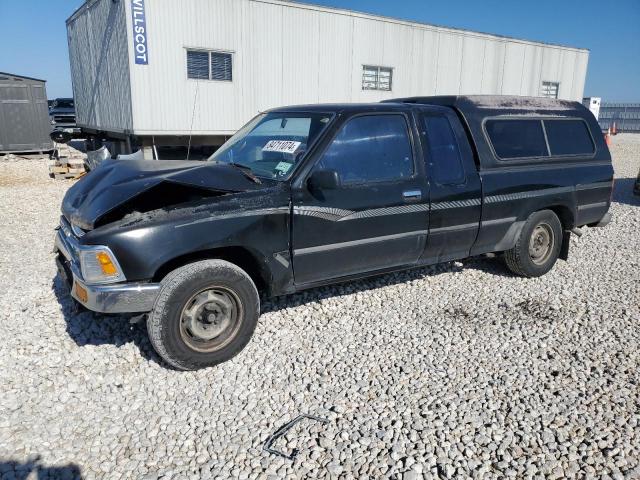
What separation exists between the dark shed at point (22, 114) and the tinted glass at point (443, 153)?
16.2 meters

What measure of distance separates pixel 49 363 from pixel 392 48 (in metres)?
13.4

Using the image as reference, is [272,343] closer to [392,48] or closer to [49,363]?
[49,363]

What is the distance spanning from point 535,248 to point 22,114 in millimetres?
16850

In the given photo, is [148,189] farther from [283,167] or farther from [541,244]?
[541,244]

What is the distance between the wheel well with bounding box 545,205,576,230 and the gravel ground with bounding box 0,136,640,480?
2.63 feet

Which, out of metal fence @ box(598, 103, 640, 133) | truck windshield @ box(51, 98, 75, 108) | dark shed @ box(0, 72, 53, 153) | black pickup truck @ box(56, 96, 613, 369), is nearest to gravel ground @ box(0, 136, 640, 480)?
black pickup truck @ box(56, 96, 613, 369)

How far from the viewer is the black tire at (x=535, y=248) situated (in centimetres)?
521

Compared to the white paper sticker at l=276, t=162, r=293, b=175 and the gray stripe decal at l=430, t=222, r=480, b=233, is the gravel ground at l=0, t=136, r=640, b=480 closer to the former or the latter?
the gray stripe decal at l=430, t=222, r=480, b=233

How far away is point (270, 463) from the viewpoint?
2.64 meters

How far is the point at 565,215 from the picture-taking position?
18.1ft

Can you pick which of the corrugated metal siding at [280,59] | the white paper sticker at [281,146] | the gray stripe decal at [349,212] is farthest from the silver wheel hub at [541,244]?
the corrugated metal siding at [280,59]

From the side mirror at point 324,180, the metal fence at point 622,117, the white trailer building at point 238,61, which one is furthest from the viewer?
the metal fence at point 622,117

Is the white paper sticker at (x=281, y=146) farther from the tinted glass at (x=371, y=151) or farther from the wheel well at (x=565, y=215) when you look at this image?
the wheel well at (x=565, y=215)

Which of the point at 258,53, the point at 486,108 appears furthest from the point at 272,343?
the point at 258,53
